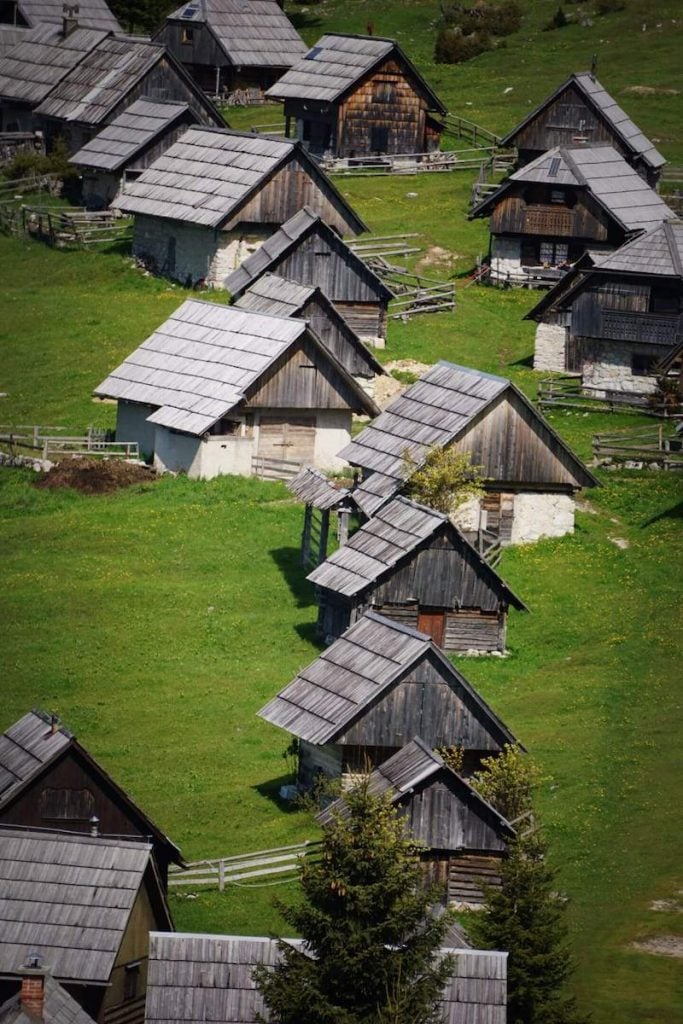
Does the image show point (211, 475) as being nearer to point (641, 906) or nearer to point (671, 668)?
point (671, 668)

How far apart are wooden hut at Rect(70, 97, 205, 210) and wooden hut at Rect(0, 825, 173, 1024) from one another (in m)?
51.3

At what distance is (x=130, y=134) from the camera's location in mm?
88062

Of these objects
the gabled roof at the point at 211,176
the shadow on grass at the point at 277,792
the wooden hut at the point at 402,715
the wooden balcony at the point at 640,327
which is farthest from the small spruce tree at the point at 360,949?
the gabled roof at the point at 211,176

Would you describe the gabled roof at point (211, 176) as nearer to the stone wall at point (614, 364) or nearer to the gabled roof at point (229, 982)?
the stone wall at point (614, 364)

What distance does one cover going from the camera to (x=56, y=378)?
72750mm

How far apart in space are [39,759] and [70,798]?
834 mm

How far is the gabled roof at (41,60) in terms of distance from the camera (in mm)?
97938

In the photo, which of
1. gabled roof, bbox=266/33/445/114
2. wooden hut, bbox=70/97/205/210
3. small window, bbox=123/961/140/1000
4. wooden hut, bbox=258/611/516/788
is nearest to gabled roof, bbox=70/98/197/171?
wooden hut, bbox=70/97/205/210

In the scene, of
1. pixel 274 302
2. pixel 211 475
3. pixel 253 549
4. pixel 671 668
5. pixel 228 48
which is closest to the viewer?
pixel 671 668

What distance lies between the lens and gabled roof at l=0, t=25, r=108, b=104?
97938 mm

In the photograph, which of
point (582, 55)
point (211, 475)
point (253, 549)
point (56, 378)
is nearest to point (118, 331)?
point (56, 378)

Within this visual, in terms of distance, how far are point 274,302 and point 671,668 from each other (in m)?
23.4

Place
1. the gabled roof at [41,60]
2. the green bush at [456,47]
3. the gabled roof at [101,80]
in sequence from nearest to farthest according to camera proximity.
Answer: the gabled roof at [101,80]
the gabled roof at [41,60]
the green bush at [456,47]

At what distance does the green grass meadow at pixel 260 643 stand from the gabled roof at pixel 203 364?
190cm
